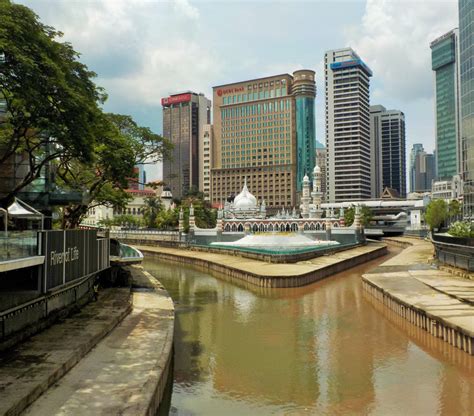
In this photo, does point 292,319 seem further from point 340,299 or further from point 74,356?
point 74,356

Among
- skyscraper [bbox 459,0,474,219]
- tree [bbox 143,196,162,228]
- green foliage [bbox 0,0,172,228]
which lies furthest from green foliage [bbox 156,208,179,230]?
green foliage [bbox 0,0,172,228]

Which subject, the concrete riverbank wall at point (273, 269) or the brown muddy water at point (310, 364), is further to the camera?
the concrete riverbank wall at point (273, 269)

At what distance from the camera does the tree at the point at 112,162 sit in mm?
35344

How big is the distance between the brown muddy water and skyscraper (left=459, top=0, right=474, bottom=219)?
50.9m

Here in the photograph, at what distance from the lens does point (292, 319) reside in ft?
101

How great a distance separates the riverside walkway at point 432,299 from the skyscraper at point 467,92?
36.4m

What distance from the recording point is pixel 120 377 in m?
15.9

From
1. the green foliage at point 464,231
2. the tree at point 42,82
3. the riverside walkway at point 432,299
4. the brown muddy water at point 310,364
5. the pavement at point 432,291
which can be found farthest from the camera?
the green foliage at point 464,231

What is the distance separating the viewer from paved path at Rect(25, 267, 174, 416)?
43.9 ft

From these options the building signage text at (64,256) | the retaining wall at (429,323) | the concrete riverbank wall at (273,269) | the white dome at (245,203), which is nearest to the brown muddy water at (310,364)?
the retaining wall at (429,323)

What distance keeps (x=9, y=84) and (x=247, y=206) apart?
306ft

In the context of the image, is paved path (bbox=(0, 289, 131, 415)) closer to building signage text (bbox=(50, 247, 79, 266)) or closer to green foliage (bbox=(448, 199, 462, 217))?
building signage text (bbox=(50, 247, 79, 266))

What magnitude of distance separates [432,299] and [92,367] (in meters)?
22.5

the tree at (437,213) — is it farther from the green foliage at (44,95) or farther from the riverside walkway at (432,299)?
the green foliage at (44,95)
